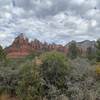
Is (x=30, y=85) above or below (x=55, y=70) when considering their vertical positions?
below

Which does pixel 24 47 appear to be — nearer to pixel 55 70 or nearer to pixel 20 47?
pixel 20 47

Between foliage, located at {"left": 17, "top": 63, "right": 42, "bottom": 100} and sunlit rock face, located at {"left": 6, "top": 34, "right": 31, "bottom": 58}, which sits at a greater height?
sunlit rock face, located at {"left": 6, "top": 34, "right": 31, "bottom": 58}

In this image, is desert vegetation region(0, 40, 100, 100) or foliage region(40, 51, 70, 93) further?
foliage region(40, 51, 70, 93)

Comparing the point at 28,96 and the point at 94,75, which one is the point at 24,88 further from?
the point at 94,75

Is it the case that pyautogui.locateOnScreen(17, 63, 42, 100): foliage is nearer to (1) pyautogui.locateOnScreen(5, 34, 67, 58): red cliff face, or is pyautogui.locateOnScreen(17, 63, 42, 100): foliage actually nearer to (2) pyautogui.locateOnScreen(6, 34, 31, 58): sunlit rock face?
(1) pyautogui.locateOnScreen(5, 34, 67, 58): red cliff face

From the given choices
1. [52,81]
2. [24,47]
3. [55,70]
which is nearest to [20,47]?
[24,47]

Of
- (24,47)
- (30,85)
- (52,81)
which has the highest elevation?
(24,47)

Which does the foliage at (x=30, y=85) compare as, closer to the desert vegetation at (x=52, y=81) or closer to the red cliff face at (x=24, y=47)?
the desert vegetation at (x=52, y=81)

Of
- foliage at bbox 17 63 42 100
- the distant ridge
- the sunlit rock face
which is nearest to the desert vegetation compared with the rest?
foliage at bbox 17 63 42 100

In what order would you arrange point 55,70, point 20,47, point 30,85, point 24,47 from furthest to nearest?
point 24,47 < point 20,47 < point 55,70 < point 30,85

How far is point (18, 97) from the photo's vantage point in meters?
16.4

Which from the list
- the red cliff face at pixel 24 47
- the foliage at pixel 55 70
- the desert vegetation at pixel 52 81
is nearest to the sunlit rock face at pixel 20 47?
the red cliff face at pixel 24 47

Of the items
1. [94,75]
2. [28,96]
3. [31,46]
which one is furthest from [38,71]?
[31,46]

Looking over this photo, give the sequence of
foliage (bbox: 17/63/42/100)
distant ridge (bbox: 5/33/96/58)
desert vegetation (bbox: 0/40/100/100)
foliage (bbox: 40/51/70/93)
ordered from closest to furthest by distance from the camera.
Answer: desert vegetation (bbox: 0/40/100/100), foliage (bbox: 17/63/42/100), foliage (bbox: 40/51/70/93), distant ridge (bbox: 5/33/96/58)
